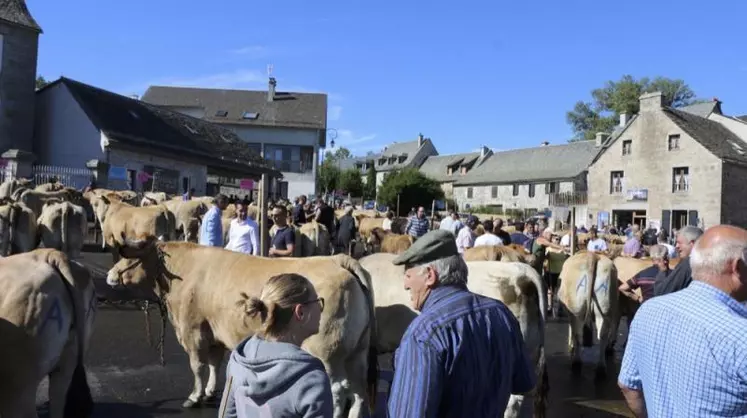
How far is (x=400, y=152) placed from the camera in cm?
8375

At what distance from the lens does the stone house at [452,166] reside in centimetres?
6625

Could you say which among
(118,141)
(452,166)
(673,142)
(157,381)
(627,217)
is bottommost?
(157,381)

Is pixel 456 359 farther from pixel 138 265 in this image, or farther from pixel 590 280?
pixel 590 280

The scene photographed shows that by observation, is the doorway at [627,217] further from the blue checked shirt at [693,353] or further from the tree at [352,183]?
the blue checked shirt at [693,353]

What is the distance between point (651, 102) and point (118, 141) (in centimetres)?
3429

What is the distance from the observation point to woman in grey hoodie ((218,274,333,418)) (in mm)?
2262

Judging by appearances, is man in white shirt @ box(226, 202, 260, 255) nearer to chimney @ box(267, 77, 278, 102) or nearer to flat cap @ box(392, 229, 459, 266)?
flat cap @ box(392, 229, 459, 266)

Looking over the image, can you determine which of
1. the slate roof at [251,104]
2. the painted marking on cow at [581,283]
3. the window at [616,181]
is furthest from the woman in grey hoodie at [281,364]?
the slate roof at [251,104]

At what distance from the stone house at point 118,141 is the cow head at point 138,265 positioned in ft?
67.4

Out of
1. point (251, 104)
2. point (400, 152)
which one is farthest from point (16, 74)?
point (400, 152)

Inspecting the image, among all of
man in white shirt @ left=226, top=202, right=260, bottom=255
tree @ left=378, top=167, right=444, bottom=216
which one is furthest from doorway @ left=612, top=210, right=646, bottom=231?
man in white shirt @ left=226, top=202, right=260, bottom=255

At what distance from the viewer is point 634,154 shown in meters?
43.2

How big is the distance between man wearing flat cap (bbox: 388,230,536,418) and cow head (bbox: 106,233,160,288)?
413 centimetres

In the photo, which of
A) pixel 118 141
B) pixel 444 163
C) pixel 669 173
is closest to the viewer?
pixel 118 141
